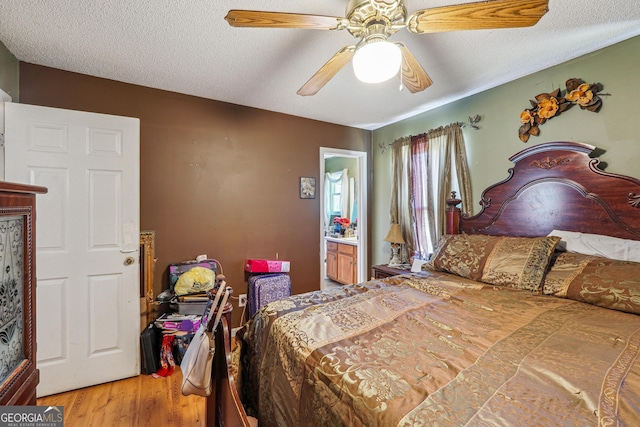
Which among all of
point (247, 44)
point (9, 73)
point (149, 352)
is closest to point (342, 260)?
point (149, 352)

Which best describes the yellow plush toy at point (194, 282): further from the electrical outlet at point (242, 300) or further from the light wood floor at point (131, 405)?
the light wood floor at point (131, 405)

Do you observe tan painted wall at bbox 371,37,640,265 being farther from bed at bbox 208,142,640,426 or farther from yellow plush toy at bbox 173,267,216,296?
yellow plush toy at bbox 173,267,216,296

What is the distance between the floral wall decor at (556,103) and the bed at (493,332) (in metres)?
0.24

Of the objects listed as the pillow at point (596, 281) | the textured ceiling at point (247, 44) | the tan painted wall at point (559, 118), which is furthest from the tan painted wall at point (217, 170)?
Result: the pillow at point (596, 281)

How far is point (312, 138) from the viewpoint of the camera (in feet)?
11.0

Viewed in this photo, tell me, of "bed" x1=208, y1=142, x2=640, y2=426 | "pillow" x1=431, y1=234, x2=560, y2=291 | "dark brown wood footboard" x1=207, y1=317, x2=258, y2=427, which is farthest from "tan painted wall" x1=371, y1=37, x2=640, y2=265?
"dark brown wood footboard" x1=207, y1=317, x2=258, y2=427

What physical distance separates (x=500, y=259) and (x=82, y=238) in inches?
122

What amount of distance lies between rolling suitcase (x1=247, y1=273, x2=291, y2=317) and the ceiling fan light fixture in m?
2.21

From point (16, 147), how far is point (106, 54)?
88cm

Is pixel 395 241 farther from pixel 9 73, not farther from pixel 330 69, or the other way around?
pixel 9 73

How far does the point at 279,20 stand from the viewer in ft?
3.91

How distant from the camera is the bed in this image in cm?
77

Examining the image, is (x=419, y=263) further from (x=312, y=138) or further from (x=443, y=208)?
(x=312, y=138)

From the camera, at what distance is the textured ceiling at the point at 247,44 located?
4.89ft
